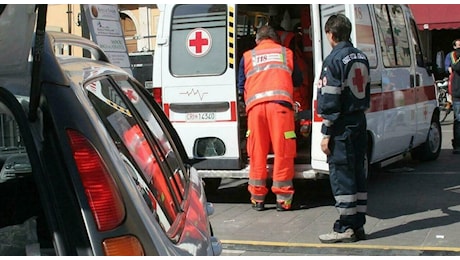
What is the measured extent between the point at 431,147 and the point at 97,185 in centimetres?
922

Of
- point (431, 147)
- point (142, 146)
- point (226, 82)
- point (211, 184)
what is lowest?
point (211, 184)

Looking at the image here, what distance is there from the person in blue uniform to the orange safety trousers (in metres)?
1.17

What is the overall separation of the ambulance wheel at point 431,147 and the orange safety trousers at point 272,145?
159 inches

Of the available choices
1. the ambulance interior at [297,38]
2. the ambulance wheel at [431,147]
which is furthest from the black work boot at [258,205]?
the ambulance wheel at [431,147]

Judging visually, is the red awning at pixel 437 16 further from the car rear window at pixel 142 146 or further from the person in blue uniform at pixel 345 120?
the car rear window at pixel 142 146

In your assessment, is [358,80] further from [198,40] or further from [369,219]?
[198,40]

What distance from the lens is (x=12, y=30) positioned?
187cm

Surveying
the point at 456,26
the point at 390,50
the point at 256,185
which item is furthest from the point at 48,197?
the point at 456,26

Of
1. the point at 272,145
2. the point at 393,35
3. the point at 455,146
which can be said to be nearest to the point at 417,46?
the point at 393,35

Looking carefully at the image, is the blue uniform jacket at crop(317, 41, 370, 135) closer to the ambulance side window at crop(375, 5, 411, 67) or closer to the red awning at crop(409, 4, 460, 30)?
the ambulance side window at crop(375, 5, 411, 67)

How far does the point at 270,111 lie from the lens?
269 inches

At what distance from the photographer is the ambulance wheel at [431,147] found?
→ 10.3 m

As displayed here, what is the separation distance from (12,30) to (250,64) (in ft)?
17.0

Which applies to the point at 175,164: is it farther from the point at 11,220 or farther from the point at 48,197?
the point at 48,197
